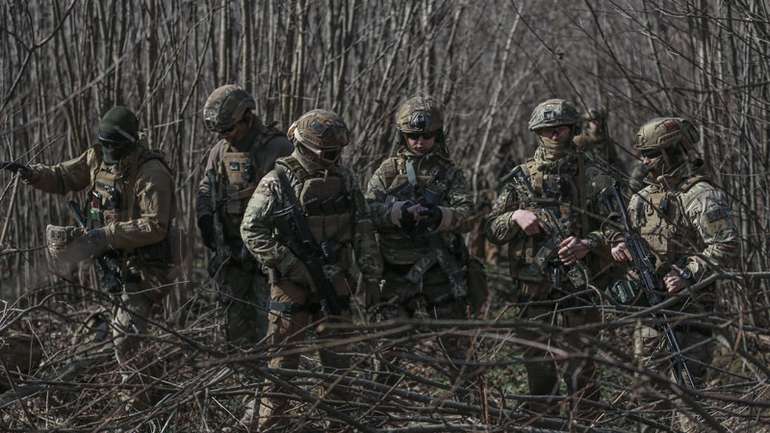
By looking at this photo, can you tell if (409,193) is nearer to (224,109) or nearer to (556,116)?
(556,116)

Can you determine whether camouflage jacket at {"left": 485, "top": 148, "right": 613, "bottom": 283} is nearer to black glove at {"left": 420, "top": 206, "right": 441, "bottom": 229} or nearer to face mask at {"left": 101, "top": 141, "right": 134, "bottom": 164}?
black glove at {"left": 420, "top": 206, "right": 441, "bottom": 229}

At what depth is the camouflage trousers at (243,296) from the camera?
6301mm

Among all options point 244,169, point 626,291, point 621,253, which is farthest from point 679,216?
point 244,169

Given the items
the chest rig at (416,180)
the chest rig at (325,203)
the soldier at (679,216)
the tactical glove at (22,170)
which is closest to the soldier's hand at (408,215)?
the chest rig at (416,180)

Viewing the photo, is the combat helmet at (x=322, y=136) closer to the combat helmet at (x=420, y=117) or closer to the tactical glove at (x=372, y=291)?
the combat helmet at (x=420, y=117)

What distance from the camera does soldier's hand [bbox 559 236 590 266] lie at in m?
5.76

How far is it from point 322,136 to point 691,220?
181cm

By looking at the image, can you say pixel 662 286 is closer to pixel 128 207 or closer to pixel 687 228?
pixel 687 228

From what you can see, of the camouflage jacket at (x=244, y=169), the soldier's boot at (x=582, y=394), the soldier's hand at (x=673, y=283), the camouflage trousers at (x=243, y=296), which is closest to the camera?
the soldier's boot at (x=582, y=394)

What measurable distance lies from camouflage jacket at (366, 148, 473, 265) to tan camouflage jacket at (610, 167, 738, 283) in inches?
37.5

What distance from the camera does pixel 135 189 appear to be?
5938 mm

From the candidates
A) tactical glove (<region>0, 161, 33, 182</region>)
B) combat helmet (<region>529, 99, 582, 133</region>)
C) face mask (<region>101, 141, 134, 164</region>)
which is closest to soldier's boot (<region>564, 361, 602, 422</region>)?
combat helmet (<region>529, 99, 582, 133</region>)

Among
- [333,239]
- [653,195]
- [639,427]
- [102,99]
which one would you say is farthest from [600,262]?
[102,99]

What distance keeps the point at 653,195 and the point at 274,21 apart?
3045mm
